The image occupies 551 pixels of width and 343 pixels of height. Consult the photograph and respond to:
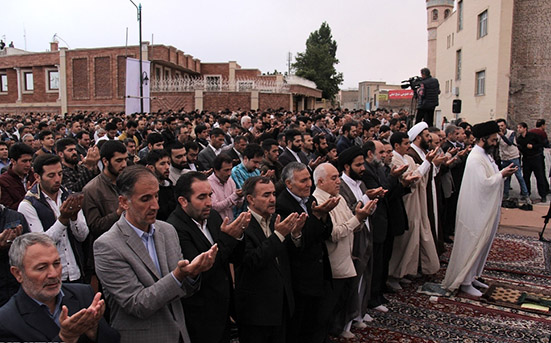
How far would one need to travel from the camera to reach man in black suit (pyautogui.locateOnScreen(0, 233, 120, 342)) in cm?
204

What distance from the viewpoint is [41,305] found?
2.20m

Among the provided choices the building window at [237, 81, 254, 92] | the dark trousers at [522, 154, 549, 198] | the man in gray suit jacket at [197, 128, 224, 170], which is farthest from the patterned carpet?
the building window at [237, 81, 254, 92]

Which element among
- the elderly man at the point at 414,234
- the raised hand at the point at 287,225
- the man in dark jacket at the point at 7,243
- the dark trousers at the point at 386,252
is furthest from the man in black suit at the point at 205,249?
the elderly man at the point at 414,234

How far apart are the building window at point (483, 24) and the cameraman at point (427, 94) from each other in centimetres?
1264

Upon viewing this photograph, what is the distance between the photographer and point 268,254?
3143 mm

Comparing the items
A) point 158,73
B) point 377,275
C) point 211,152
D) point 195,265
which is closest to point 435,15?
point 158,73

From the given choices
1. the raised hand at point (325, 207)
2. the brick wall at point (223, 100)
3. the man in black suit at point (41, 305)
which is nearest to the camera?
the man in black suit at point (41, 305)

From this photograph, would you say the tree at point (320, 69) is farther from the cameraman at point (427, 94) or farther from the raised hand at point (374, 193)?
the raised hand at point (374, 193)

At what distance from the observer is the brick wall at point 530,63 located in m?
17.6

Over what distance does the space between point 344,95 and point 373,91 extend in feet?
47.7

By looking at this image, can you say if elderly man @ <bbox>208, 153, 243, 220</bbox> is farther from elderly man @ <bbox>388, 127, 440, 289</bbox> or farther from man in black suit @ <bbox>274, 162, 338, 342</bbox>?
elderly man @ <bbox>388, 127, 440, 289</bbox>

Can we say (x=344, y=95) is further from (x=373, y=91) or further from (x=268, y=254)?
(x=268, y=254)

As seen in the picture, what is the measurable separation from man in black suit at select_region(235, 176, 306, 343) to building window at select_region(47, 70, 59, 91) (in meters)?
33.8

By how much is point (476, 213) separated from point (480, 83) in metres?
17.5
